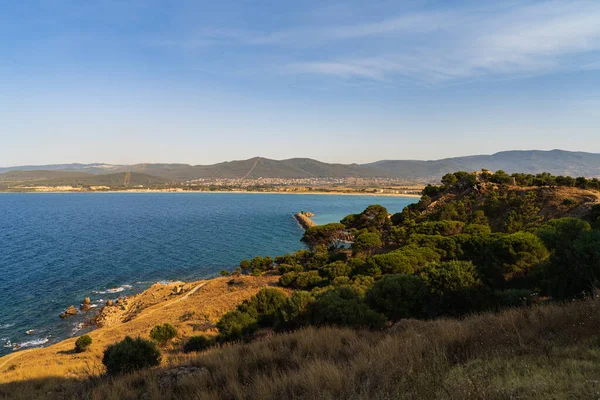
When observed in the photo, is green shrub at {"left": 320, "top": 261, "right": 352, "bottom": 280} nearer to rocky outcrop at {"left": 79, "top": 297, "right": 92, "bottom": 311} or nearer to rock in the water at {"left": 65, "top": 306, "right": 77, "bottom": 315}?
rocky outcrop at {"left": 79, "top": 297, "right": 92, "bottom": 311}

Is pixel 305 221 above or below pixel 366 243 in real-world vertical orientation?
below

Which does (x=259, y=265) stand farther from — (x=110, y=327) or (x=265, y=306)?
(x=265, y=306)

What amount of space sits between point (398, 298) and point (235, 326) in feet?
26.6

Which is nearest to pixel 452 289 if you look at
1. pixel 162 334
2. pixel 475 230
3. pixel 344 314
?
pixel 344 314

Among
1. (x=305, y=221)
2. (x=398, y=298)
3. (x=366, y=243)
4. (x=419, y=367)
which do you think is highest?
(x=419, y=367)

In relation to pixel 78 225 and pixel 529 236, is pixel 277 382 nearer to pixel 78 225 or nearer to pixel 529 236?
pixel 529 236

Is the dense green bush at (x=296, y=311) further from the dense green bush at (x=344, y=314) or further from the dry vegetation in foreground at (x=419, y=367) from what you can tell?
the dry vegetation in foreground at (x=419, y=367)

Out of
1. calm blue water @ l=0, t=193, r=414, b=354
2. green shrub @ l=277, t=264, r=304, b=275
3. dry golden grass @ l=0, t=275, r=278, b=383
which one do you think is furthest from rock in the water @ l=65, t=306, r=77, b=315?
green shrub @ l=277, t=264, r=304, b=275

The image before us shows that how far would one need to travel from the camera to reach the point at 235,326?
48.1 feet

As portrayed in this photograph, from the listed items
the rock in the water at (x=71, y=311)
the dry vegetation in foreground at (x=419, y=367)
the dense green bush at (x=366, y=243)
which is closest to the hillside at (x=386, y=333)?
the dry vegetation in foreground at (x=419, y=367)

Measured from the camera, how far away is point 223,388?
5.71 m

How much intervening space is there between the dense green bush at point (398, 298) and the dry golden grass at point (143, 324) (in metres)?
9.73

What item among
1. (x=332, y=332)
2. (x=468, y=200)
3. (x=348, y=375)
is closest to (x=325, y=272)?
(x=332, y=332)

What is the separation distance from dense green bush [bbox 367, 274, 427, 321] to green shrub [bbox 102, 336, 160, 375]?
9762 millimetres
